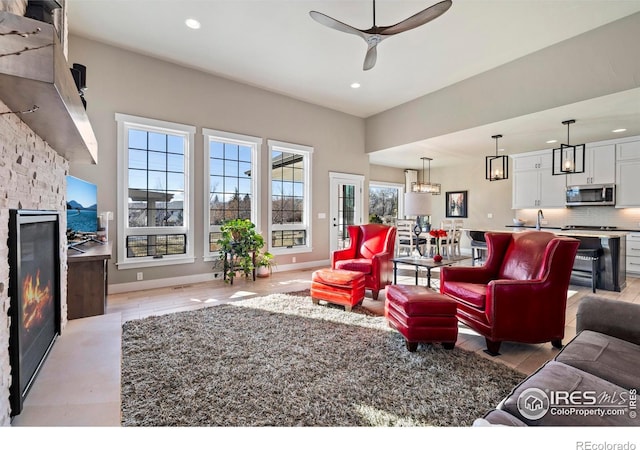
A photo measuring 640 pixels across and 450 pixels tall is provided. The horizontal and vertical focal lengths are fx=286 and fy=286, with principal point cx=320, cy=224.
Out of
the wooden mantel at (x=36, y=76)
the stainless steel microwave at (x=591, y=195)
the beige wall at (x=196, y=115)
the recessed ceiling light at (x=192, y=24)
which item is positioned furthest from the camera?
the stainless steel microwave at (x=591, y=195)

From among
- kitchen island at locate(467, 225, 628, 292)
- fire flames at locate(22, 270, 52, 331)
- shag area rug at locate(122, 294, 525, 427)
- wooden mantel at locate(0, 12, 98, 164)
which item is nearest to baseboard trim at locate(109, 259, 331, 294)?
shag area rug at locate(122, 294, 525, 427)

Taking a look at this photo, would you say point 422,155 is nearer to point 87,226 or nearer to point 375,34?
point 375,34

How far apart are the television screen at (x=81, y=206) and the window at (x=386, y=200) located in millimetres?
7316

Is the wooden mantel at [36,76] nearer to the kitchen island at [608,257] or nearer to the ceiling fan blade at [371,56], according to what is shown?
the ceiling fan blade at [371,56]

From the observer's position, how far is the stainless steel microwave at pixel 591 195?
564 cm

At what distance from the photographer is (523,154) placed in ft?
22.9

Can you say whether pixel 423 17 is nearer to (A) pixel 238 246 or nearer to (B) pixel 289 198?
(A) pixel 238 246

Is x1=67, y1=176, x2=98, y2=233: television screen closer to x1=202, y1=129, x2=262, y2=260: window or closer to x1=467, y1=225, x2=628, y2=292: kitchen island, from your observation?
x1=202, y1=129, x2=262, y2=260: window

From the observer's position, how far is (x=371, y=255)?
416 centimetres

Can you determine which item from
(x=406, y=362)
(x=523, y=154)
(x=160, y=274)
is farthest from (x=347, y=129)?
(x=406, y=362)

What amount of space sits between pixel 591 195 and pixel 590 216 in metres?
0.65

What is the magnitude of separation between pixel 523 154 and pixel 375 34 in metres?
6.05

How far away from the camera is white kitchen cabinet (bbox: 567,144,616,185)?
566 centimetres

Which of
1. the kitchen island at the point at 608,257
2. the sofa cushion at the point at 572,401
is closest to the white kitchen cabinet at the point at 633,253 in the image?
the kitchen island at the point at 608,257
